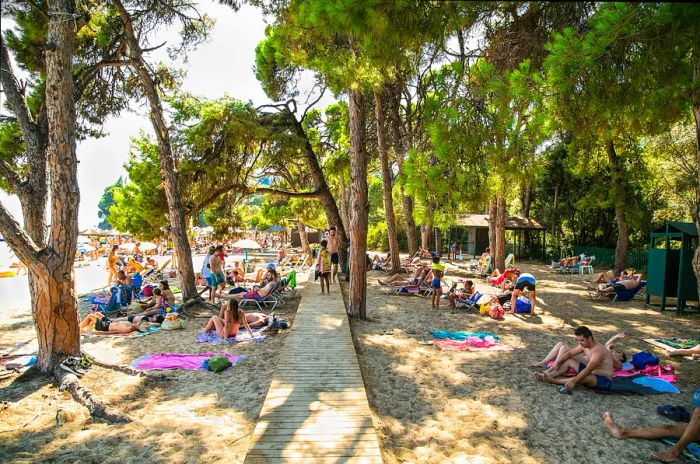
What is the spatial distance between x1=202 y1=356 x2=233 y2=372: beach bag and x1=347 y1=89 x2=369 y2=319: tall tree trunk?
12.1ft

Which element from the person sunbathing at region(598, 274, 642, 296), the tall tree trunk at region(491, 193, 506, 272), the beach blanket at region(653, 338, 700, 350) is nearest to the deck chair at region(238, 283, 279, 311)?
the beach blanket at region(653, 338, 700, 350)

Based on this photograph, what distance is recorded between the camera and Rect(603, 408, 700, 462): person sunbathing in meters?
3.99

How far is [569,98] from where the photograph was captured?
19.7ft

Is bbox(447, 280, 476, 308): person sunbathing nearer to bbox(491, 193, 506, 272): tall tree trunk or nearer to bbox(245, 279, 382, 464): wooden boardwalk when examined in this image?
bbox(245, 279, 382, 464): wooden boardwalk

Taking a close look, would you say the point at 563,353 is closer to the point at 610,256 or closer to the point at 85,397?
the point at 85,397

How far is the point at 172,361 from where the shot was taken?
6.86 m

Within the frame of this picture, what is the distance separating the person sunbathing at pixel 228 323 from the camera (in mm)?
8398

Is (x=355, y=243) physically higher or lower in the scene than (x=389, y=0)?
lower

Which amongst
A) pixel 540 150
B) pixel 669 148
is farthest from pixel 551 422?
pixel 540 150

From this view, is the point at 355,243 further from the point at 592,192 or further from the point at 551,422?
the point at 592,192

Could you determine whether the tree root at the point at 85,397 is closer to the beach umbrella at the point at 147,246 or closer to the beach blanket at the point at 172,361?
the beach blanket at the point at 172,361

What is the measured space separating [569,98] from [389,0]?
3.26 meters

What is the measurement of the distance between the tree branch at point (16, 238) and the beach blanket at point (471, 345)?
6597 mm

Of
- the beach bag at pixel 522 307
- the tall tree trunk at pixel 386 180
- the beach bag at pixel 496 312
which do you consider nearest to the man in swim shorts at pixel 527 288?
the beach bag at pixel 522 307
